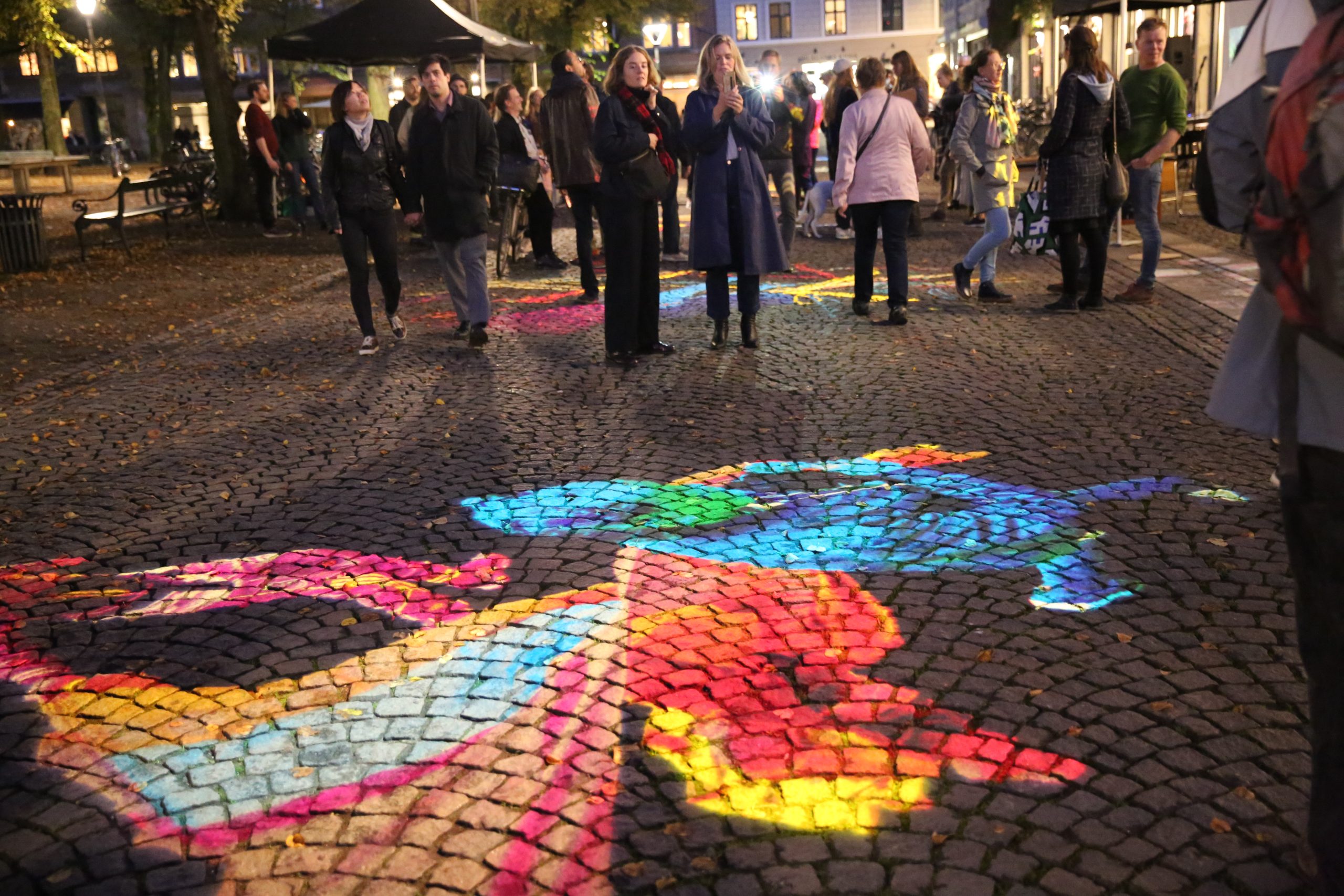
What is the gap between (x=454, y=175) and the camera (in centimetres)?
897

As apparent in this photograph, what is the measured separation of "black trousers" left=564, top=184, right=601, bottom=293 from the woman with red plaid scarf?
9.21 ft

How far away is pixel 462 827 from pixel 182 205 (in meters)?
16.8

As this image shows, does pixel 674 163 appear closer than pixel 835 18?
Yes

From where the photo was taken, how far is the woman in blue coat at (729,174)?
26.9ft

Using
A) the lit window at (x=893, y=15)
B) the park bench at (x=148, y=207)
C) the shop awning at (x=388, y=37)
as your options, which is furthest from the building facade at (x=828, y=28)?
the shop awning at (x=388, y=37)

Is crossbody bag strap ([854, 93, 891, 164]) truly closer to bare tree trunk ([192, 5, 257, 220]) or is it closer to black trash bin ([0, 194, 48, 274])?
black trash bin ([0, 194, 48, 274])

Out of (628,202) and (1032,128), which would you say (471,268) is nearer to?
(628,202)

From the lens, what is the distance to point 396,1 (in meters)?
16.5

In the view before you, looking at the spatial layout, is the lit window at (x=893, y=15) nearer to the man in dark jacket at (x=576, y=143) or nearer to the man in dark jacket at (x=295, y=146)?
the man in dark jacket at (x=295, y=146)

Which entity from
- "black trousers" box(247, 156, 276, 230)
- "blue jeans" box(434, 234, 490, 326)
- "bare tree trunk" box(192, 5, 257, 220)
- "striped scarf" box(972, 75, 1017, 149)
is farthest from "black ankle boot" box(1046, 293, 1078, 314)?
"bare tree trunk" box(192, 5, 257, 220)

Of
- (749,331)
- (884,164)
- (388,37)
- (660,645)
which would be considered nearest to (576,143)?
(884,164)

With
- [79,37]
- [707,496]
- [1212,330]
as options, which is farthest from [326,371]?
[79,37]

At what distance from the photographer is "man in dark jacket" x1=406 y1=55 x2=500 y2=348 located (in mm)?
8953

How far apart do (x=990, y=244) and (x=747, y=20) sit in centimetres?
5872
